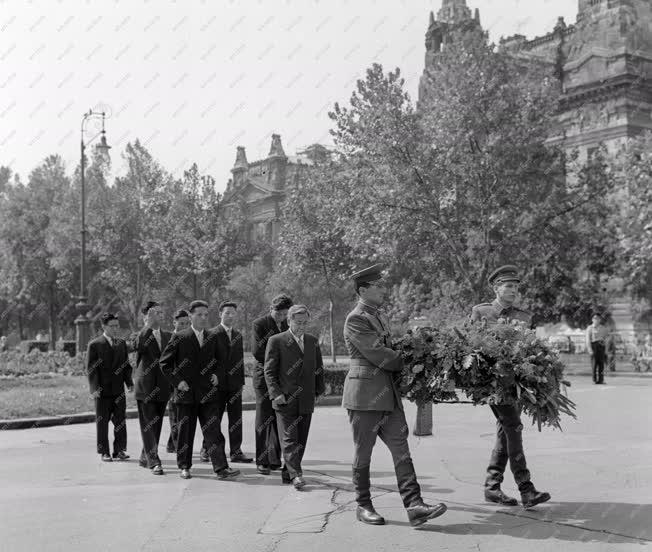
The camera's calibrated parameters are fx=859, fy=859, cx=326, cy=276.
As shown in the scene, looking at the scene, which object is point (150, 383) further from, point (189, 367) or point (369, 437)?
point (369, 437)

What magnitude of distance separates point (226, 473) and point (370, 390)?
109 inches

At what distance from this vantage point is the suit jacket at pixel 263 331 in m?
9.41

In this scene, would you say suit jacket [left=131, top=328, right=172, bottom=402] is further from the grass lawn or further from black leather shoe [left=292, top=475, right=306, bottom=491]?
the grass lawn

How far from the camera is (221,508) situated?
7.06 m

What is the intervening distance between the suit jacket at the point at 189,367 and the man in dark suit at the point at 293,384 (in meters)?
0.94

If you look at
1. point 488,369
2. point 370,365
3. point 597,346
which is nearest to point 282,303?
point 370,365

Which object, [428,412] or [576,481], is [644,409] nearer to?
[428,412]

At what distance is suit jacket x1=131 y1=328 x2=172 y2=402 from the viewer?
9586 mm

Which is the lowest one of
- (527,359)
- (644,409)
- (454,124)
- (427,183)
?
(644,409)

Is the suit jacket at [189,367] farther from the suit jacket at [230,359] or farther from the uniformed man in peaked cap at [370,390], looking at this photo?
the uniformed man in peaked cap at [370,390]

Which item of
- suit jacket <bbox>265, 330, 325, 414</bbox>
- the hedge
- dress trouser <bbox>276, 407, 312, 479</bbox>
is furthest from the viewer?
the hedge

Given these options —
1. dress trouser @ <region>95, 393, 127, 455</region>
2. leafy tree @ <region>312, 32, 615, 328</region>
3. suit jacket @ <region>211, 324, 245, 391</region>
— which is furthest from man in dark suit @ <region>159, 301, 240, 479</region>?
leafy tree @ <region>312, 32, 615, 328</region>

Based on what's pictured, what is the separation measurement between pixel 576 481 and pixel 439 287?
2355 centimetres

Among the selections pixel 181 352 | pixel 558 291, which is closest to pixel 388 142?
pixel 558 291
